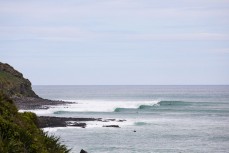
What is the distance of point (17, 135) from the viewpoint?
1401 cm

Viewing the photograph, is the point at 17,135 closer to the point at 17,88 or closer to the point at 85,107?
the point at 85,107

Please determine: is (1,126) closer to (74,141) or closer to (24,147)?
(24,147)

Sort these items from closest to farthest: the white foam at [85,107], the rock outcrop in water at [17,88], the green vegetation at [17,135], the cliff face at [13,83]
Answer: the green vegetation at [17,135]
the white foam at [85,107]
the rock outcrop in water at [17,88]
the cliff face at [13,83]

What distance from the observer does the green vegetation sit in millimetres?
12973

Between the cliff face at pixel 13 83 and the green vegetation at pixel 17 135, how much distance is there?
268 feet

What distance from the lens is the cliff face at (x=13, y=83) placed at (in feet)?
330

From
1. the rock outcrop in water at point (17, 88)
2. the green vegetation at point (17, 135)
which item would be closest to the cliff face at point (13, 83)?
the rock outcrop in water at point (17, 88)

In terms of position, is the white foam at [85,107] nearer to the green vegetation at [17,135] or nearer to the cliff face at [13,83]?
the cliff face at [13,83]

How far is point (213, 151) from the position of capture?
1634 inches

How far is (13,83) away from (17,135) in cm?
9280

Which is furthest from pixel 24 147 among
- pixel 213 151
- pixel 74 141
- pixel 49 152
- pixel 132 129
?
pixel 132 129

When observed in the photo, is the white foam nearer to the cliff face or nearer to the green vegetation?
the cliff face

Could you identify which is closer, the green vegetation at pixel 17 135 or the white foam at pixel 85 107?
the green vegetation at pixel 17 135

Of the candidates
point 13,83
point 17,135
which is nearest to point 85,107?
point 13,83
